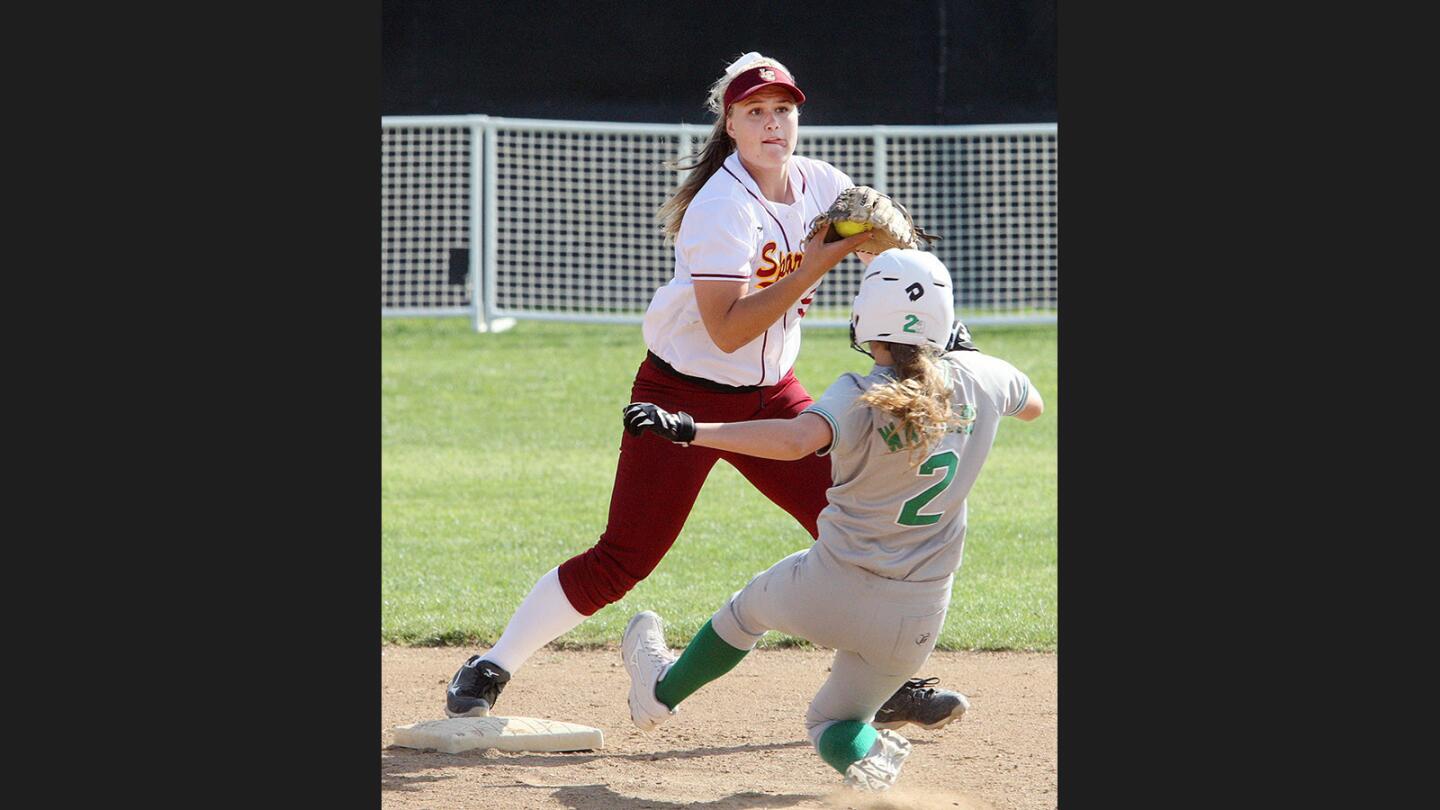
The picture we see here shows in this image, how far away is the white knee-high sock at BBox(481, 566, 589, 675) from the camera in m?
4.65

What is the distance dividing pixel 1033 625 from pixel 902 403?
291 centimetres

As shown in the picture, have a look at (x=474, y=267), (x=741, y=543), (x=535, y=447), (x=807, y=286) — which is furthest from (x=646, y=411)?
(x=474, y=267)

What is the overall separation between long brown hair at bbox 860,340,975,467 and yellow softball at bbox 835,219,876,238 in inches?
16.8

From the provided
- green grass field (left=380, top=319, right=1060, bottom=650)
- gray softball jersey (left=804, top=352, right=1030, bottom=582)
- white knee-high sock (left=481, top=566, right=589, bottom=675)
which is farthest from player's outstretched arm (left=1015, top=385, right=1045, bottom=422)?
green grass field (left=380, top=319, right=1060, bottom=650)

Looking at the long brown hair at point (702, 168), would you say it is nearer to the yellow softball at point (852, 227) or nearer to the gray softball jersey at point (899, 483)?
the yellow softball at point (852, 227)

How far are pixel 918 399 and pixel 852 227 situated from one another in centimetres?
65

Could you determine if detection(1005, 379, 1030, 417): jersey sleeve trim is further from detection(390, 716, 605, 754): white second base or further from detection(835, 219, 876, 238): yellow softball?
detection(390, 716, 605, 754): white second base

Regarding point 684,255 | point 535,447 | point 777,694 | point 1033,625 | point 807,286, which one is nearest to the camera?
point 807,286

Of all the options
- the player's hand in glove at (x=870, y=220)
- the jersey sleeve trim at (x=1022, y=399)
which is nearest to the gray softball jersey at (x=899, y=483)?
the jersey sleeve trim at (x=1022, y=399)

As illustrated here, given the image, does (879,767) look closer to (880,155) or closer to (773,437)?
(773,437)

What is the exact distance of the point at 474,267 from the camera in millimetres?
14539

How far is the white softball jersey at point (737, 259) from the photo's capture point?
4.23m

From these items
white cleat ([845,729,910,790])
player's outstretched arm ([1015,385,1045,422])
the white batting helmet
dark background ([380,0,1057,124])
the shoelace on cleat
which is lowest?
white cleat ([845,729,910,790])

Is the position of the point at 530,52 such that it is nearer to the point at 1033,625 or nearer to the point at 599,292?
the point at 599,292
